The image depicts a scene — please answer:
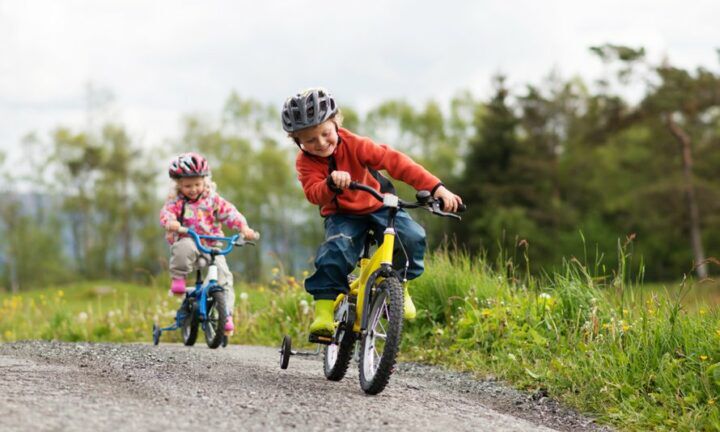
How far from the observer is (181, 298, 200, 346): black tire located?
8570 millimetres

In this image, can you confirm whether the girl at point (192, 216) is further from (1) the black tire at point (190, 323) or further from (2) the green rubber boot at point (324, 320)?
(2) the green rubber boot at point (324, 320)

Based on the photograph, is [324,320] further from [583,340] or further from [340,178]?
[583,340]

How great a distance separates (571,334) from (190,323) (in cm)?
409

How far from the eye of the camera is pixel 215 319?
8469 millimetres

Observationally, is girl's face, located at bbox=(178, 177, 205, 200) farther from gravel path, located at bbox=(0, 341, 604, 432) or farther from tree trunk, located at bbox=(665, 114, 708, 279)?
tree trunk, located at bbox=(665, 114, 708, 279)

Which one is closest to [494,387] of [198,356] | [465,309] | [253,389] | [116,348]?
[465,309]

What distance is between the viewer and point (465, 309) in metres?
7.43

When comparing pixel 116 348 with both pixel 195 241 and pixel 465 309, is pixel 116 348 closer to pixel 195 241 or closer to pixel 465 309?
pixel 195 241

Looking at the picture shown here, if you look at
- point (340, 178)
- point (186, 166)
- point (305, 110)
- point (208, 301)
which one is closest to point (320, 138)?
point (305, 110)

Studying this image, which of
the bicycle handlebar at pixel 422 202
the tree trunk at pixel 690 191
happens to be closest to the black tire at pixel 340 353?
the bicycle handlebar at pixel 422 202

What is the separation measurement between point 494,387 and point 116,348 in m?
3.58

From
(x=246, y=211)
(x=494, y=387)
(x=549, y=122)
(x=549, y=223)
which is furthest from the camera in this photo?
(x=246, y=211)

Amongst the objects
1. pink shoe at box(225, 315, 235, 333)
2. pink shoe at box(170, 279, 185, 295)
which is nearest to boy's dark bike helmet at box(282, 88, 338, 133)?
pink shoe at box(225, 315, 235, 333)

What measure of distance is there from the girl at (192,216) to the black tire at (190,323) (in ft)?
0.60
